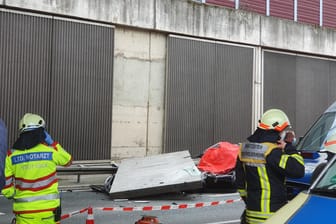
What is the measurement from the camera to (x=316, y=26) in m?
23.0

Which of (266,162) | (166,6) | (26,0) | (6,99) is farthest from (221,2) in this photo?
(266,162)

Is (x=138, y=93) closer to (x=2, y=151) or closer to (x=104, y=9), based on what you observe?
(x=104, y=9)

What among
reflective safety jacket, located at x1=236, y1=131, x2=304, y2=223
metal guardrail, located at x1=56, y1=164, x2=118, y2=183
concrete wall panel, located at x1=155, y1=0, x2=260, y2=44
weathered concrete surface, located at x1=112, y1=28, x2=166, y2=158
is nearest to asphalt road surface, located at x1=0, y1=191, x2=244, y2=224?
metal guardrail, located at x1=56, y1=164, x2=118, y2=183

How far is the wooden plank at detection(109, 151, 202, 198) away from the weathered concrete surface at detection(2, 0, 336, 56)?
19.6ft

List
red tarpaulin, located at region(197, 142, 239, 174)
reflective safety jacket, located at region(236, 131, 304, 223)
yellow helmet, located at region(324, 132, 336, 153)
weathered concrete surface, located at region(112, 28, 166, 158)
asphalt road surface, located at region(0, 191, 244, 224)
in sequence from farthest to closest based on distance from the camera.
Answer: weathered concrete surface, located at region(112, 28, 166, 158) < red tarpaulin, located at region(197, 142, 239, 174) < asphalt road surface, located at region(0, 191, 244, 224) < yellow helmet, located at region(324, 132, 336, 153) < reflective safety jacket, located at region(236, 131, 304, 223)

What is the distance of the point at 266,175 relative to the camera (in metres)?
4.82

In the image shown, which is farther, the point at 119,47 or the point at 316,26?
the point at 316,26

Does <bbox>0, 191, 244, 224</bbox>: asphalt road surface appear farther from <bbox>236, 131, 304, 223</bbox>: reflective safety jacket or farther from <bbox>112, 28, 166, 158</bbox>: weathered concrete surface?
<bbox>112, 28, 166, 158</bbox>: weathered concrete surface

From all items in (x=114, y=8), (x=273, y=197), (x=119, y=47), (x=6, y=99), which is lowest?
(x=273, y=197)

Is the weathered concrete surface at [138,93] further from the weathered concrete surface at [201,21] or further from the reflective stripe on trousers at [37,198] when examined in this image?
the reflective stripe on trousers at [37,198]

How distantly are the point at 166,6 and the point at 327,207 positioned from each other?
50.7ft

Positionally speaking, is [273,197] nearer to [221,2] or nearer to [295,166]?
[295,166]

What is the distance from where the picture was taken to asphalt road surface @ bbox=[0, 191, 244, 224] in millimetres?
9273

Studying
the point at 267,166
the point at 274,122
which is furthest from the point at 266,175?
the point at 274,122
